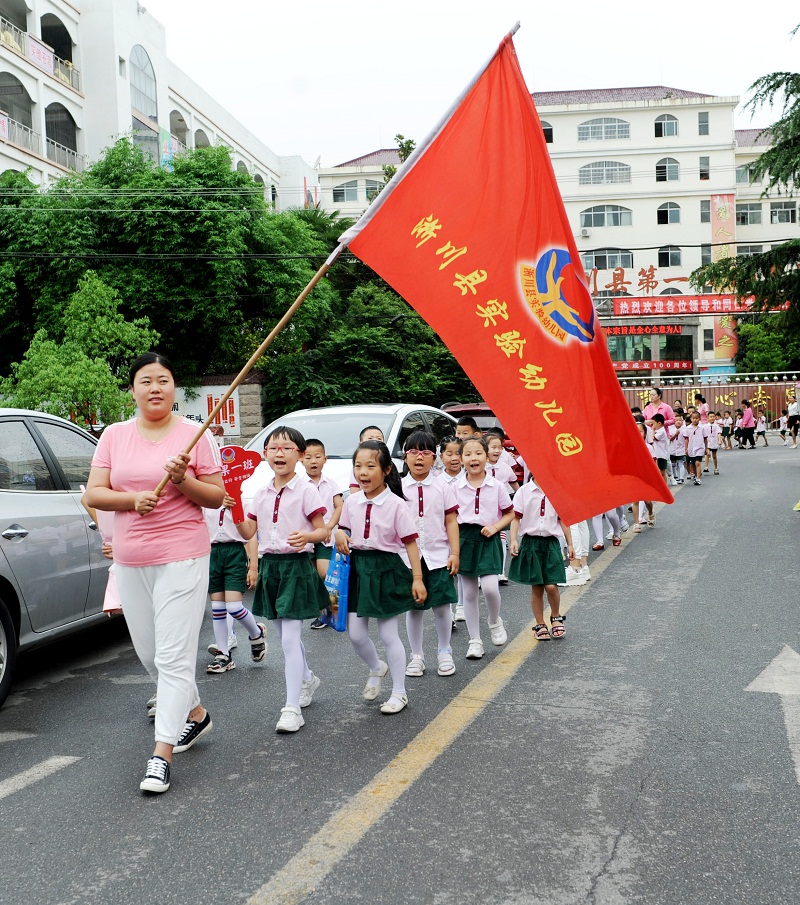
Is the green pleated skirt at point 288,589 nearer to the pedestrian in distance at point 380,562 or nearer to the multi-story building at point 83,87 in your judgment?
the pedestrian in distance at point 380,562

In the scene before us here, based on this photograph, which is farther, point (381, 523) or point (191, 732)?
point (381, 523)

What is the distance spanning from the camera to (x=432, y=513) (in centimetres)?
577

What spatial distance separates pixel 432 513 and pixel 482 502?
69 cm

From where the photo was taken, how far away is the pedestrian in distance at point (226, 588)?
5.89m

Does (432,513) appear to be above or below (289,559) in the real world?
above

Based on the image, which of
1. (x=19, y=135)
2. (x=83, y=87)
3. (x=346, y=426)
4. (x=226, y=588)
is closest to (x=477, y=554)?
(x=226, y=588)

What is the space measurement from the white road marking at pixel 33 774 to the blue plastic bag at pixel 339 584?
55.5 inches

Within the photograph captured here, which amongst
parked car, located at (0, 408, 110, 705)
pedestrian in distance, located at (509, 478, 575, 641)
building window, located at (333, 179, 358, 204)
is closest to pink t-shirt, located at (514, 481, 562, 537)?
pedestrian in distance, located at (509, 478, 575, 641)

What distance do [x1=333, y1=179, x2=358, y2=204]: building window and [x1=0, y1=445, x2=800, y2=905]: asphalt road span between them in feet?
184

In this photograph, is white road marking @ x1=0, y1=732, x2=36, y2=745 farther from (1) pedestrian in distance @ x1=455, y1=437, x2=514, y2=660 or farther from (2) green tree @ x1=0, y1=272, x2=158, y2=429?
(2) green tree @ x1=0, y1=272, x2=158, y2=429

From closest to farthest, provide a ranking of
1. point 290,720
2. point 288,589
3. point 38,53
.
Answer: point 290,720, point 288,589, point 38,53

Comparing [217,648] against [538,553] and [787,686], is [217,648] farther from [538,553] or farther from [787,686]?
[787,686]

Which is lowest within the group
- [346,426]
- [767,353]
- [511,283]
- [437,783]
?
[437,783]

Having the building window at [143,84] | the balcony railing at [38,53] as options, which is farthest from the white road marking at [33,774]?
the building window at [143,84]
